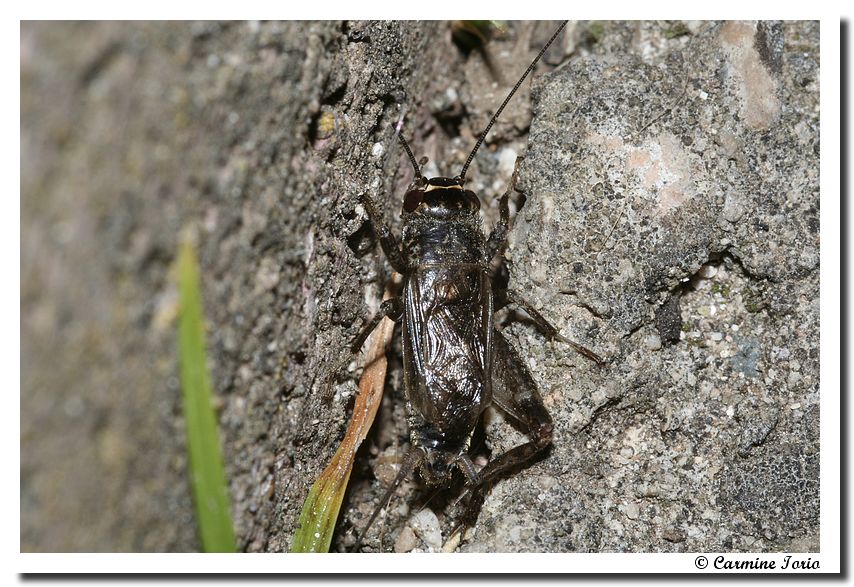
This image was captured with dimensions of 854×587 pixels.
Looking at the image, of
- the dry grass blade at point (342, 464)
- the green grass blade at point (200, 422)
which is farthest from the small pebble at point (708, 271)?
the green grass blade at point (200, 422)

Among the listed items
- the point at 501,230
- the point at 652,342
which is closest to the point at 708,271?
the point at 652,342

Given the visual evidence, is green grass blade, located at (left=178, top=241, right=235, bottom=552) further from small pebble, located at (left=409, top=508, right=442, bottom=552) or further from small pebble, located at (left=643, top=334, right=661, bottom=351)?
small pebble, located at (left=643, top=334, right=661, bottom=351)

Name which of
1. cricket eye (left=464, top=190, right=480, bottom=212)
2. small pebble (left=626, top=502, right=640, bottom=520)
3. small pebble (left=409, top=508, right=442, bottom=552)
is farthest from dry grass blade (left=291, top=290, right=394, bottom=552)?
small pebble (left=626, top=502, right=640, bottom=520)

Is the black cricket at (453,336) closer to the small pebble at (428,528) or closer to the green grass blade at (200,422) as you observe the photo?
the small pebble at (428,528)

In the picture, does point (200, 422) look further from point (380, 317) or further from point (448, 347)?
Answer: point (448, 347)

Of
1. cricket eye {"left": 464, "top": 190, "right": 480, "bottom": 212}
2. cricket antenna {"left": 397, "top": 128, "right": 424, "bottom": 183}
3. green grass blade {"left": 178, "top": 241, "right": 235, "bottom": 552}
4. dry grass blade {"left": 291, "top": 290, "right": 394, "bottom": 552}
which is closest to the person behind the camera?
green grass blade {"left": 178, "top": 241, "right": 235, "bottom": 552}

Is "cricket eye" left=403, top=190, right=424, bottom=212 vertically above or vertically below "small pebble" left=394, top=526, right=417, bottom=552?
above
